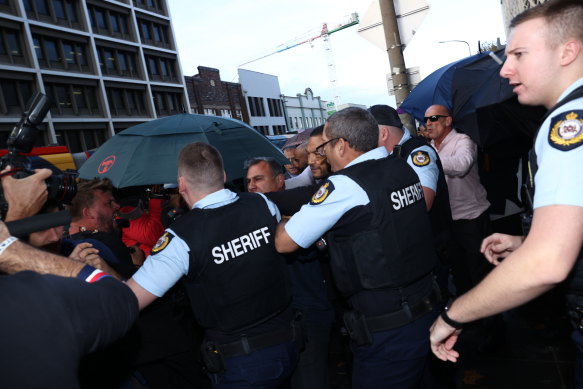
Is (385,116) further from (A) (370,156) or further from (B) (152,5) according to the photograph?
(B) (152,5)

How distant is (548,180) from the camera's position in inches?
52.6

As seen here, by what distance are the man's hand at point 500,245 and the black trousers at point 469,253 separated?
2.15 m

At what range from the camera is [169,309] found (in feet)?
9.81

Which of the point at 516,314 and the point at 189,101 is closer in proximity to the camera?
the point at 516,314

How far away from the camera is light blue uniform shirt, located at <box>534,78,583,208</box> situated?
1.28m

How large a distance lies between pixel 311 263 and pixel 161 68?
42384 mm

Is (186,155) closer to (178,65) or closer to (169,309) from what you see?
(169,309)

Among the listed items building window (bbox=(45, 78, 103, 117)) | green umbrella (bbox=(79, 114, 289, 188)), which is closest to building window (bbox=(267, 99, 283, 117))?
building window (bbox=(45, 78, 103, 117))

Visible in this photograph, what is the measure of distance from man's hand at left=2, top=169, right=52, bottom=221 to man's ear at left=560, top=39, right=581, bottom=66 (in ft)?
7.37

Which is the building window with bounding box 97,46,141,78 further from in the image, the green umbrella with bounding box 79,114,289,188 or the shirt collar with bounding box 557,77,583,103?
the shirt collar with bounding box 557,77,583,103

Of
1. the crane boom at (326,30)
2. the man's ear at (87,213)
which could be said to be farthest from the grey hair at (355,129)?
the crane boom at (326,30)

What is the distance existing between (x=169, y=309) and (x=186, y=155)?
1.22 metres

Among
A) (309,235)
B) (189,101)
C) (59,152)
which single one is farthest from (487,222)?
Answer: (189,101)

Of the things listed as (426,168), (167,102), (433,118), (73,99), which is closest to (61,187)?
(426,168)
